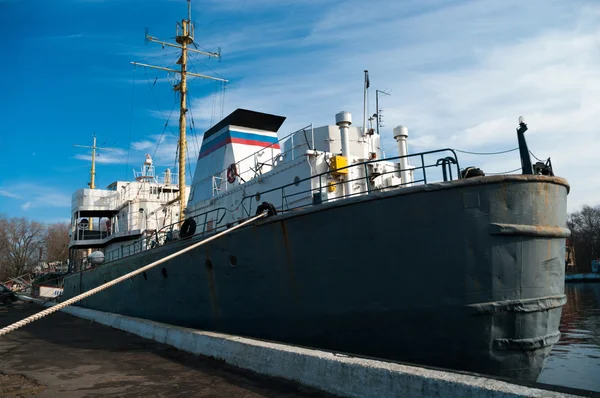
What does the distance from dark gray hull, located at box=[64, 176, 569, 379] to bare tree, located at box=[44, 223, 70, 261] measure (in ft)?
214

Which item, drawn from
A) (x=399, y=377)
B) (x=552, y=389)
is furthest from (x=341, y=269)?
(x=552, y=389)

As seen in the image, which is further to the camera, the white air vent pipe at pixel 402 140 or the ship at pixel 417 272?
the white air vent pipe at pixel 402 140

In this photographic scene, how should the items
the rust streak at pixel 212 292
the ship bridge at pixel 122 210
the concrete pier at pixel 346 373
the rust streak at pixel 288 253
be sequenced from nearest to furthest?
the concrete pier at pixel 346 373 < the rust streak at pixel 288 253 < the rust streak at pixel 212 292 < the ship bridge at pixel 122 210

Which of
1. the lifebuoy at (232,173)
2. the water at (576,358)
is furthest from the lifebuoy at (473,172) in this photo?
the lifebuoy at (232,173)

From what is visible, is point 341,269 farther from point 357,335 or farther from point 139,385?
point 139,385

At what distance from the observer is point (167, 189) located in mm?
23453

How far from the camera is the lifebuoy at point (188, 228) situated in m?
10.9

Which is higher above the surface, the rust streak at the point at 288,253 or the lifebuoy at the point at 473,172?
the lifebuoy at the point at 473,172

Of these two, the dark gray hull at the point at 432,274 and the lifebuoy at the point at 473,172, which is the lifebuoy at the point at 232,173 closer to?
the dark gray hull at the point at 432,274

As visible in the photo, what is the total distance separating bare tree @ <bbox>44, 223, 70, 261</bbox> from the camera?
65463mm

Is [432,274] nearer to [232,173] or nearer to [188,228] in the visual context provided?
[188,228]

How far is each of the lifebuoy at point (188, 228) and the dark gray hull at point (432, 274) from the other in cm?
363

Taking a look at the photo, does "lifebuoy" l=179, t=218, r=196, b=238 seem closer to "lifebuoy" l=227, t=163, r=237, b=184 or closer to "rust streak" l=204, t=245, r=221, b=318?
"rust streak" l=204, t=245, r=221, b=318

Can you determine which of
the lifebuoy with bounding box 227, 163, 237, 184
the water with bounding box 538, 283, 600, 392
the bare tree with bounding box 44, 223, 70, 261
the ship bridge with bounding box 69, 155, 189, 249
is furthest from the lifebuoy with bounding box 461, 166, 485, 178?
the bare tree with bounding box 44, 223, 70, 261
